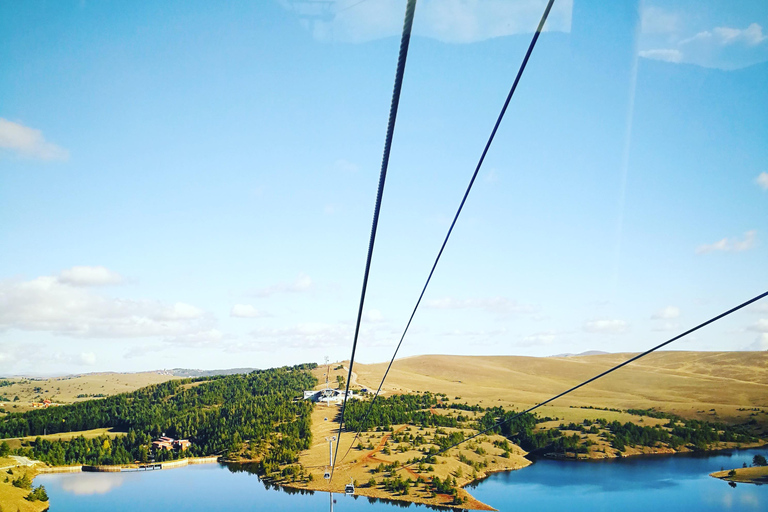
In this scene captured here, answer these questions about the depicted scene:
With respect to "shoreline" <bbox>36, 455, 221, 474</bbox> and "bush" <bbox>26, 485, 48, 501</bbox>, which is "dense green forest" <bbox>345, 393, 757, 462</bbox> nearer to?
"shoreline" <bbox>36, 455, 221, 474</bbox>

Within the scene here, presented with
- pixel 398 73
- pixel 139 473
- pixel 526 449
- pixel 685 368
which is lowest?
pixel 139 473

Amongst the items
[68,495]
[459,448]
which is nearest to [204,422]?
[68,495]

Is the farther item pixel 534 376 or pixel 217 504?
pixel 534 376

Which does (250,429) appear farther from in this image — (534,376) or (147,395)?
(534,376)

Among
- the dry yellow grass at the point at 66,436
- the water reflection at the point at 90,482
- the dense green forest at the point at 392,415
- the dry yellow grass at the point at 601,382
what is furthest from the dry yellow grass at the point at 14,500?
the dry yellow grass at the point at 601,382

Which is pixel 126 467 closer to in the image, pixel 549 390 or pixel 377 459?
pixel 377 459

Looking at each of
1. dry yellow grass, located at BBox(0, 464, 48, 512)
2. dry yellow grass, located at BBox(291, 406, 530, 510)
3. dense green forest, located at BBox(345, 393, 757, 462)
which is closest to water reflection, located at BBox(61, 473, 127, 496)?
dry yellow grass, located at BBox(0, 464, 48, 512)
